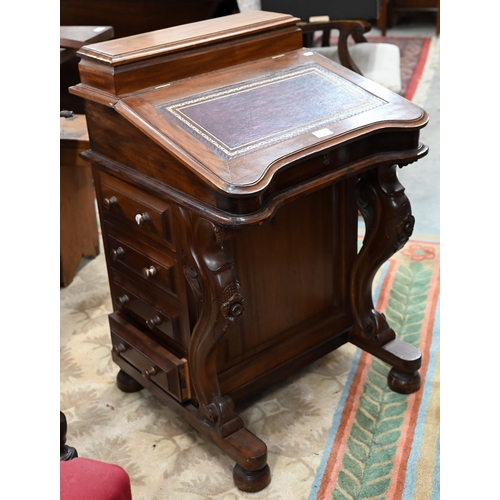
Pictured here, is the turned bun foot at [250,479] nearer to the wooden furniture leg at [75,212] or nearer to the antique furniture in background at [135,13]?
the wooden furniture leg at [75,212]

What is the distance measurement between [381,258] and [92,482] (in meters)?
1.28

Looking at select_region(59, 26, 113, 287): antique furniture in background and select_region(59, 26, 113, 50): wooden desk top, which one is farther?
select_region(59, 26, 113, 50): wooden desk top

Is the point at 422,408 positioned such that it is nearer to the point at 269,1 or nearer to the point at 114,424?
the point at 114,424

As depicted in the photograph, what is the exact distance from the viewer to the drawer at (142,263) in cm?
198

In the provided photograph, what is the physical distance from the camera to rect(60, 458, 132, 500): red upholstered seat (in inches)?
45.9

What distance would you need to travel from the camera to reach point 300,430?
221 cm

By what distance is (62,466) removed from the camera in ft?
4.04

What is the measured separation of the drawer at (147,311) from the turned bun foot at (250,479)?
15.2 inches

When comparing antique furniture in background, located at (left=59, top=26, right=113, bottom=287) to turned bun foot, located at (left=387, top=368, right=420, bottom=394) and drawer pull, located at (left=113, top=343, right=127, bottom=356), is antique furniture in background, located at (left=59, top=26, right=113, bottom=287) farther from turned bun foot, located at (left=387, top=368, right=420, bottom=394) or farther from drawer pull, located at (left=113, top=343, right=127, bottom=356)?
turned bun foot, located at (left=387, top=368, right=420, bottom=394)

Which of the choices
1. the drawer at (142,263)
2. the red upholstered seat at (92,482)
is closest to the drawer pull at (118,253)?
the drawer at (142,263)

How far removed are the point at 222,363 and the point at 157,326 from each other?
22 centimetres

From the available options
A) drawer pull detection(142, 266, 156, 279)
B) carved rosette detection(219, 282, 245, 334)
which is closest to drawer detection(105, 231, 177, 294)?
drawer pull detection(142, 266, 156, 279)

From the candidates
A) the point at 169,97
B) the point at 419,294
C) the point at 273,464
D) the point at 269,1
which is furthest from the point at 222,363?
the point at 269,1

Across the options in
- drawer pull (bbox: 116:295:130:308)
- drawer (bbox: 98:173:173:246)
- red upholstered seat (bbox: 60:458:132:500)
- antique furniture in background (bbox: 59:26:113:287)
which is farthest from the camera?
antique furniture in background (bbox: 59:26:113:287)
